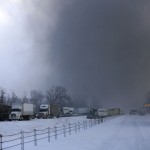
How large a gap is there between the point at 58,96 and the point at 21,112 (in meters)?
121

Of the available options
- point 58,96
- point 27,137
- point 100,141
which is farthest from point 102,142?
point 58,96

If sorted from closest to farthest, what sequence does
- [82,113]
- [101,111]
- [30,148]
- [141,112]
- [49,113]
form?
[30,148], [49,113], [101,111], [141,112], [82,113]

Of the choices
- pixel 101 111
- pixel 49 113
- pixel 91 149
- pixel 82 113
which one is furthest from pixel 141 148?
pixel 82 113

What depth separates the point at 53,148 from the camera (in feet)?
63.7

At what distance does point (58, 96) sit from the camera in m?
192

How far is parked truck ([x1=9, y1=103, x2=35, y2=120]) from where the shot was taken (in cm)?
6850

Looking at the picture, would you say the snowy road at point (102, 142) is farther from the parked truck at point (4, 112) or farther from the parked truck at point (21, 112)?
the parked truck at point (4, 112)

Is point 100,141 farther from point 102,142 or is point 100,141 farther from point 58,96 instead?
point 58,96

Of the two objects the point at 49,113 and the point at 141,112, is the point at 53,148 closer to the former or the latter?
the point at 49,113

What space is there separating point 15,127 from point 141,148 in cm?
3208

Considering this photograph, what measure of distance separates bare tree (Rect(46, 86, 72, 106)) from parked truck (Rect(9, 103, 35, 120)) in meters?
114

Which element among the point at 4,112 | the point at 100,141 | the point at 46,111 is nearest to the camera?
the point at 100,141

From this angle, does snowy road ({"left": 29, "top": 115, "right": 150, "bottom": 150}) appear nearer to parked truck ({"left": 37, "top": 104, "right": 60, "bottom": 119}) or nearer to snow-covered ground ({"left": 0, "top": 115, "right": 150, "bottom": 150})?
snow-covered ground ({"left": 0, "top": 115, "right": 150, "bottom": 150})

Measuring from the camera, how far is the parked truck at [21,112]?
68.5 m
